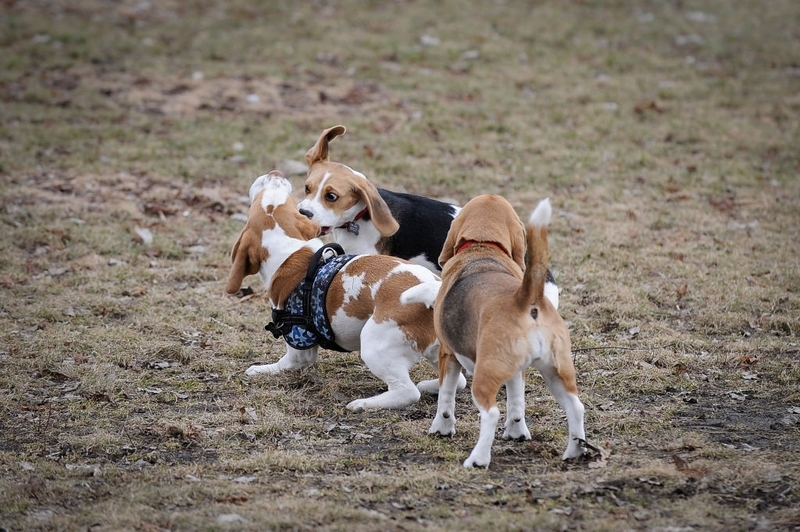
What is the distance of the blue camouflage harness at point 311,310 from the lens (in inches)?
262

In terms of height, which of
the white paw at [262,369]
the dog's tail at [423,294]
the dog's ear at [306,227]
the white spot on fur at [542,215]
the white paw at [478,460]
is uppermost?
the white spot on fur at [542,215]

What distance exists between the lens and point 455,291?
556 cm

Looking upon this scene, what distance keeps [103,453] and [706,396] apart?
411 centimetres

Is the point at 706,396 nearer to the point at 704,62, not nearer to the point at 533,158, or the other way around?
the point at 533,158

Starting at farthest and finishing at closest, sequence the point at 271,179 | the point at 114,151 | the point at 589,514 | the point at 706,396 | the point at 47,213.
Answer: the point at 114,151
the point at 47,213
the point at 271,179
the point at 706,396
the point at 589,514

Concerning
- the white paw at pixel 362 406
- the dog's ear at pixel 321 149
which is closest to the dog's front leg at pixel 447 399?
the white paw at pixel 362 406

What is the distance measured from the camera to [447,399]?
19.1 ft

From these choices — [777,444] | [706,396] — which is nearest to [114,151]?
[706,396]

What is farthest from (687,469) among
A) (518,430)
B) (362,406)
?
(362,406)

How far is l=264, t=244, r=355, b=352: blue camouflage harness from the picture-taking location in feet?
21.9

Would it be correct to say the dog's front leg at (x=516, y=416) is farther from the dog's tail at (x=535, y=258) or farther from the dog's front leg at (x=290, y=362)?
the dog's front leg at (x=290, y=362)

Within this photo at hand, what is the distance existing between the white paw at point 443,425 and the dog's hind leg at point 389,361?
0.54m

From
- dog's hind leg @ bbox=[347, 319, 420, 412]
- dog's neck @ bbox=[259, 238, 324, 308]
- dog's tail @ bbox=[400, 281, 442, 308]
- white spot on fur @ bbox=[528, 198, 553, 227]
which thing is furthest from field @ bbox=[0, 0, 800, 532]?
white spot on fur @ bbox=[528, 198, 553, 227]

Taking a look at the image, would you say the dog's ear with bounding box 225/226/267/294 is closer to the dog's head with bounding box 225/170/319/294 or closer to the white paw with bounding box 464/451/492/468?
the dog's head with bounding box 225/170/319/294
